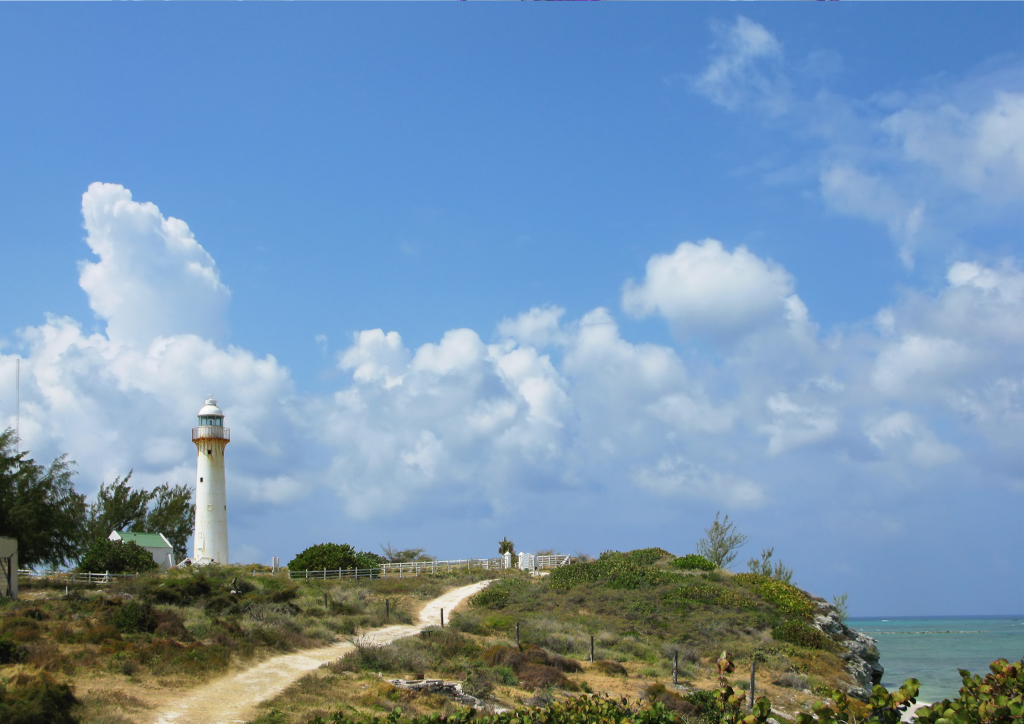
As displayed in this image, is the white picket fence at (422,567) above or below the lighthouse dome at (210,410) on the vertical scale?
below

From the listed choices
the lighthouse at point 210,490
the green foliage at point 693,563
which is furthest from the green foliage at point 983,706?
the lighthouse at point 210,490

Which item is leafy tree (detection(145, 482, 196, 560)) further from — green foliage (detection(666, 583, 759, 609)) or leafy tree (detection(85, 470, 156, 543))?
green foliage (detection(666, 583, 759, 609))

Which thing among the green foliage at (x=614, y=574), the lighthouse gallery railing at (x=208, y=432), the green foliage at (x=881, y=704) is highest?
the lighthouse gallery railing at (x=208, y=432)

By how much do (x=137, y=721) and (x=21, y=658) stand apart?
5.20 m

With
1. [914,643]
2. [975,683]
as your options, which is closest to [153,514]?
[975,683]

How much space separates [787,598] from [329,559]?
85.2 ft

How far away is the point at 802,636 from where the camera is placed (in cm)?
3112

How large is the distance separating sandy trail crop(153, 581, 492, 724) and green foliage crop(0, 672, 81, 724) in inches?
64.3

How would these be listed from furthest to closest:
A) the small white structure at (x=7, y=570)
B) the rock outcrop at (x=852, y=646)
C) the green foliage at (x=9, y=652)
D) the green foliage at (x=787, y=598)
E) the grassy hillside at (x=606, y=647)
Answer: the green foliage at (x=787, y=598)
the rock outcrop at (x=852, y=646)
the small white structure at (x=7, y=570)
the grassy hillside at (x=606, y=647)
the green foliage at (x=9, y=652)

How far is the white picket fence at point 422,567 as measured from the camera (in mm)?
44469

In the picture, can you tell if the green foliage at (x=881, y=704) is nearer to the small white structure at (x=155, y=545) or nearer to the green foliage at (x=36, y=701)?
the green foliage at (x=36, y=701)

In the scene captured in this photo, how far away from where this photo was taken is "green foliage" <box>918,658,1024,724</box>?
17.7 ft

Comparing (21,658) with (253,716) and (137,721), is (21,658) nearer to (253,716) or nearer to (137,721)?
(137,721)

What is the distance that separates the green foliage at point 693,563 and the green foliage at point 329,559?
1857 centimetres
